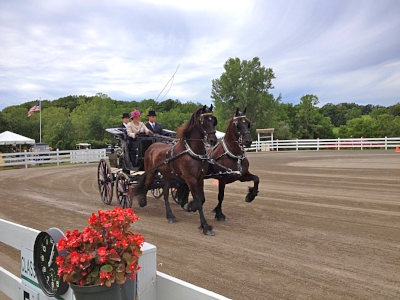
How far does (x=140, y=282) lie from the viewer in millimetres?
2295

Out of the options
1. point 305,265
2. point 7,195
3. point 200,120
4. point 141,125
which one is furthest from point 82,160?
point 305,265

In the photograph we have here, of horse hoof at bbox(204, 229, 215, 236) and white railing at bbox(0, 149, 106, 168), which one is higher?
white railing at bbox(0, 149, 106, 168)

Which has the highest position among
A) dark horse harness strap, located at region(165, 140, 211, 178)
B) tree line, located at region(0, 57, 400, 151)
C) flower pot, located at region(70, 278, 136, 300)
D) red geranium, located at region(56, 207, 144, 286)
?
tree line, located at region(0, 57, 400, 151)

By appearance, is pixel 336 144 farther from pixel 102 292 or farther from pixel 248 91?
pixel 102 292

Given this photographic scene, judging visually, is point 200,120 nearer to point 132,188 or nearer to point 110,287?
point 132,188

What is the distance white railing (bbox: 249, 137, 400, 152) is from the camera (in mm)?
32353

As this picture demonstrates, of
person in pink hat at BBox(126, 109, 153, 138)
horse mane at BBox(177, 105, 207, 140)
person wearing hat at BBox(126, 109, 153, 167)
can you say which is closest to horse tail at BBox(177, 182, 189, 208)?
person wearing hat at BBox(126, 109, 153, 167)

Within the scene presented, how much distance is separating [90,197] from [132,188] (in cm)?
306

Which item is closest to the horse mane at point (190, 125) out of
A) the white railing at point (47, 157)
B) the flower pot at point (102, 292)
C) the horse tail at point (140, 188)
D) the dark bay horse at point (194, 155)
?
the dark bay horse at point (194, 155)

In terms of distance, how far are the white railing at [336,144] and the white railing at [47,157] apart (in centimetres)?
1573

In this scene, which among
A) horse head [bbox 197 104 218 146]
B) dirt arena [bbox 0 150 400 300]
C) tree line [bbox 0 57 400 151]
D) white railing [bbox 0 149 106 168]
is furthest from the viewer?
tree line [bbox 0 57 400 151]

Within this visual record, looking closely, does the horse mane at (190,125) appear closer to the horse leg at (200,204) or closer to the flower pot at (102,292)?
the horse leg at (200,204)

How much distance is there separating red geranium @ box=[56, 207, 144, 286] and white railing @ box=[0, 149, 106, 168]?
23372 millimetres

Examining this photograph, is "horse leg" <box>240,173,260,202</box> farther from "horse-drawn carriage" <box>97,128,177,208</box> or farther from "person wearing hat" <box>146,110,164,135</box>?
"person wearing hat" <box>146,110,164,135</box>
